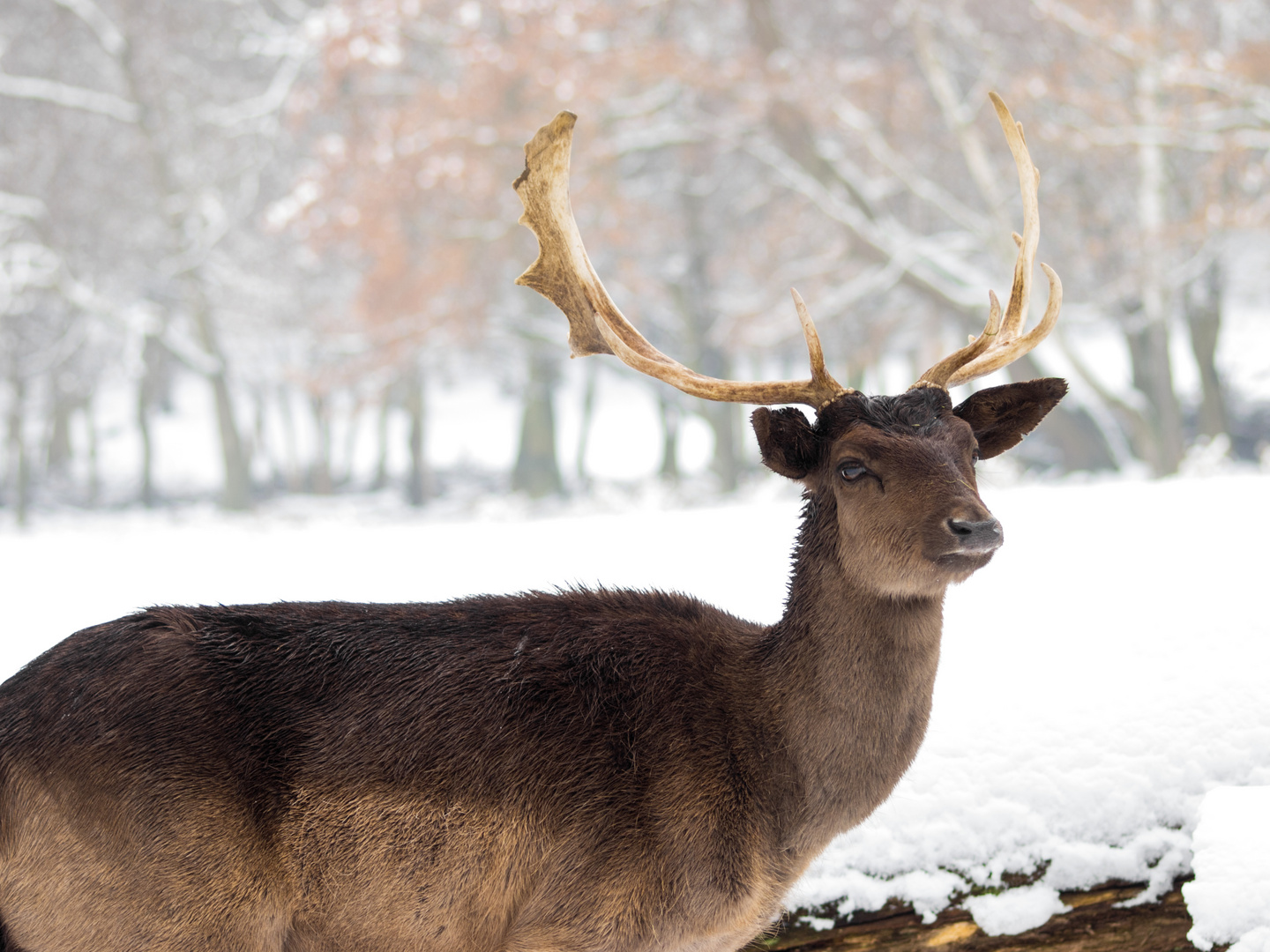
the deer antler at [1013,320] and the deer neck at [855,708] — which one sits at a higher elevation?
the deer antler at [1013,320]

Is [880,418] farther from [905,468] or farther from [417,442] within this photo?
[417,442]

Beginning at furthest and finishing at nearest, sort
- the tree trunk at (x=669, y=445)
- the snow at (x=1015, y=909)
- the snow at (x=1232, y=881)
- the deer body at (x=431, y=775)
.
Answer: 1. the tree trunk at (x=669, y=445)
2. the snow at (x=1015, y=909)
3. the snow at (x=1232, y=881)
4. the deer body at (x=431, y=775)

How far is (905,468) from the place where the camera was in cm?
300

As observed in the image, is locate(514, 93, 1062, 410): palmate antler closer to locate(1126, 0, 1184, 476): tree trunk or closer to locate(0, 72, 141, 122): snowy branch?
locate(1126, 0, 1184, 476): tree trunk

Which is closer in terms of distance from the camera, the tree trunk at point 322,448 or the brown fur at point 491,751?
the brown fur at point 491,751

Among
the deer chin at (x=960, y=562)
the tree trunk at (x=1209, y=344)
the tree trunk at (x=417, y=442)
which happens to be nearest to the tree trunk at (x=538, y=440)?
the tree trunk at (x=417, y=442)

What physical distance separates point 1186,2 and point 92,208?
77.9ft

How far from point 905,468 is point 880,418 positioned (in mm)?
212

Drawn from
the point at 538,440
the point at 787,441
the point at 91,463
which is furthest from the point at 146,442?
the point at 787,441

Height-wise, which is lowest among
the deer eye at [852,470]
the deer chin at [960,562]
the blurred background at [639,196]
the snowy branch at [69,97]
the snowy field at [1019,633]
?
the snowy field at [1019,633]

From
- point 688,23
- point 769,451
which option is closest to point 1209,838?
point 769,451

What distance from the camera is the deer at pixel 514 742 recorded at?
270cm

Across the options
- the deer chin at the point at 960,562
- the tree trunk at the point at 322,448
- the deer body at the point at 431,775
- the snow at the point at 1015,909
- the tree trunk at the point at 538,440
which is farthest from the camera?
the tree trunk at the point at 322,448

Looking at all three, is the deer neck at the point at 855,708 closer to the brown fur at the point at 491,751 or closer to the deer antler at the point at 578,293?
the brown fur at the point at 491,751
